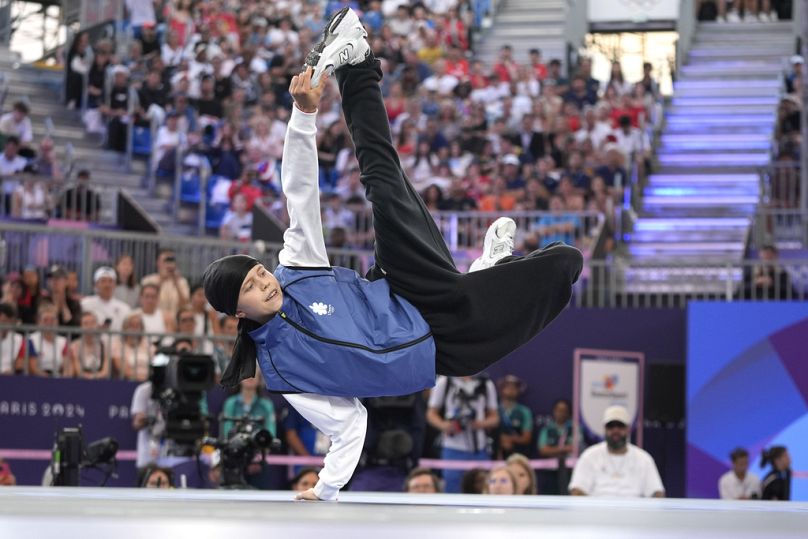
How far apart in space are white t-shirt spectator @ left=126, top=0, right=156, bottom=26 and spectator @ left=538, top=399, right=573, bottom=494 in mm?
8624

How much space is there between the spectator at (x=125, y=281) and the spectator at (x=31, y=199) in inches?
66.0

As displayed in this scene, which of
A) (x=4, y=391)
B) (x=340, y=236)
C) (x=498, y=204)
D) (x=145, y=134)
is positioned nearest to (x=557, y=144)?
(x=498, y=204)

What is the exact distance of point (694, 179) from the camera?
50.6 feet

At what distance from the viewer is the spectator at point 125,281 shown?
34.1ft

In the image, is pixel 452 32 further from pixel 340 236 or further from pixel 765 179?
pixel 340 236

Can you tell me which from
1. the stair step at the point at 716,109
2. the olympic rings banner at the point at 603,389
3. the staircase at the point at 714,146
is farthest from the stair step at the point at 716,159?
the olympic rings banner at the point at 603,389

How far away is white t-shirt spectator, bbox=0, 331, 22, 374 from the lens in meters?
9.59

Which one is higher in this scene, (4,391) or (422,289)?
(422,289)

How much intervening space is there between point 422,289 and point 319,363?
0.43m

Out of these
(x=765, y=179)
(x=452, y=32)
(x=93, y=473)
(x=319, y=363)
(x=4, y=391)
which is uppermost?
(x=452, y=32)

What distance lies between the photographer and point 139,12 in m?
16.8

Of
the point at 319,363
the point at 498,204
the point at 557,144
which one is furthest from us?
the point at 557,144

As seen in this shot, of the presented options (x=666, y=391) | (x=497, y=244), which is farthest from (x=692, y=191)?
(x=497, y=244)

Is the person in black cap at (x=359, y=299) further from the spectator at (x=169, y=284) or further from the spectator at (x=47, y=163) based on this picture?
the spectator at (x=47, y=163)
